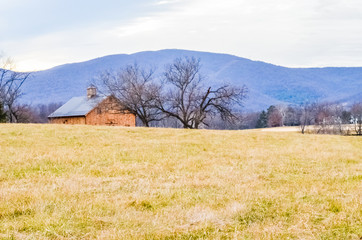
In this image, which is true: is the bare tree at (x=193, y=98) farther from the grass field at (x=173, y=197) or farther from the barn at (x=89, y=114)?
the grass field at (x=173, y=197)

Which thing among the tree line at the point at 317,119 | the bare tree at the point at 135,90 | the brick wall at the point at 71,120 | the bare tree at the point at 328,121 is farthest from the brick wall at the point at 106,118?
the bare tree at the point at 328,121

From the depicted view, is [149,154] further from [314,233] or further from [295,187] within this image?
[314,233]

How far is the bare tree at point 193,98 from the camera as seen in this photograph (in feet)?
164

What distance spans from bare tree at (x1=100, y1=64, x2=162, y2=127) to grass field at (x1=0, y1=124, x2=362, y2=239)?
4057 cm

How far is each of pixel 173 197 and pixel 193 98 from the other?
46517mm

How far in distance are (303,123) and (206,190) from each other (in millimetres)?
109812

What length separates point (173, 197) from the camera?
23.4 ft

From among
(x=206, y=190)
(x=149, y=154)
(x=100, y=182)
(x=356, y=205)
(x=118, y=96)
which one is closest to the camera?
(x=356, y=205)

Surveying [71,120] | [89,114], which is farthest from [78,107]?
[89,114]

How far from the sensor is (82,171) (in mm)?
10094

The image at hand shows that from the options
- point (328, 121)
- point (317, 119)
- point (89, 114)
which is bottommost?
point (328, 121)

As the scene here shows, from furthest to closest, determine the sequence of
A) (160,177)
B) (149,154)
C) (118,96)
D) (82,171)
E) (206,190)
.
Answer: (118,96), (149,154), (82,171), (160,177), (206,190)

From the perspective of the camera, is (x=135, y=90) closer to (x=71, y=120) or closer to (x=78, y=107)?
(x=78, y=107)

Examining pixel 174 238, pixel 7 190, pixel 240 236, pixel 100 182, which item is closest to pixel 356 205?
pixel 240 236
